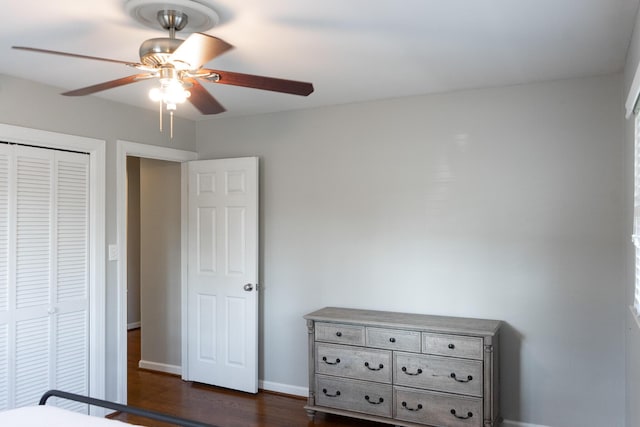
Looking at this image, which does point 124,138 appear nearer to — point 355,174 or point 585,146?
point 355,174

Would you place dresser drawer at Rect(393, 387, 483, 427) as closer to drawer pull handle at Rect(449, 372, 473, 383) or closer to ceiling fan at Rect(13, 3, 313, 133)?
drawer pull handle at Rect(449, 372, 473, 383)

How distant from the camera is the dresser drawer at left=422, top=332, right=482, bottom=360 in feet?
10.7

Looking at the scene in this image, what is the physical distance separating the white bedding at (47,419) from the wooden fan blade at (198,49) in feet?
5.05

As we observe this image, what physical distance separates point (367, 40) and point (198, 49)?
1.04 meters

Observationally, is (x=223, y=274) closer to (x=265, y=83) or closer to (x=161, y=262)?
(x=161, y=262)

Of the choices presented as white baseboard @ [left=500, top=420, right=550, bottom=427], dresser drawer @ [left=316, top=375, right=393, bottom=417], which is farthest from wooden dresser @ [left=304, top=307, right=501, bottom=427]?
white baseboard @ [left=500, top=420, right=550, bottom=427]

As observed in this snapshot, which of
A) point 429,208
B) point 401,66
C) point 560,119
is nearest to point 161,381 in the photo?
point 429,208

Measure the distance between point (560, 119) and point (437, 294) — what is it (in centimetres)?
146

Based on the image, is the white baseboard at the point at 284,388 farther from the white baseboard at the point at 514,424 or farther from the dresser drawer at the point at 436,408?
the white baseboard at the point at 514,424

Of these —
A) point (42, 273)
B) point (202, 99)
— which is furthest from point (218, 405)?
point (202, 99)

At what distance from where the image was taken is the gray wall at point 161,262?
4.89 metres

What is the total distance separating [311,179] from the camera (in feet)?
13.9

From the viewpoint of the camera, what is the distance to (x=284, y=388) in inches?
171

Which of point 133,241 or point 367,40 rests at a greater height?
point 367,40
